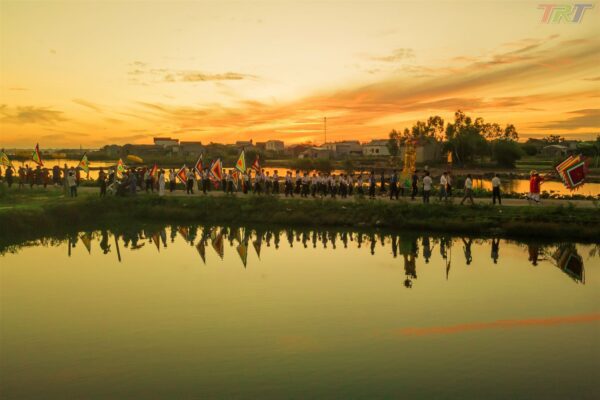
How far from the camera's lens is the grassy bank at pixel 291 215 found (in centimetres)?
2584

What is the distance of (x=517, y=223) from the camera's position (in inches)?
1017

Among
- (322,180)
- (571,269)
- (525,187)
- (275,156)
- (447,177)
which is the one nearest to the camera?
(571,269)

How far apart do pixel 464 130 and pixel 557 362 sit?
85540 mm

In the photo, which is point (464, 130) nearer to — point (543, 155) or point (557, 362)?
point (543, 155)

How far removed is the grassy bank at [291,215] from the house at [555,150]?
7934 cm

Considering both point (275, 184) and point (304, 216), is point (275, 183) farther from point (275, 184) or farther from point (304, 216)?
point (304, 216)

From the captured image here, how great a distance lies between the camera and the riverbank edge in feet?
84.6

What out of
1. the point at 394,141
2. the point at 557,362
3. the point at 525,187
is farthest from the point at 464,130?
the point at 557,362

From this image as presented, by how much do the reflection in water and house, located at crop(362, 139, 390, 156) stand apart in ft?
305

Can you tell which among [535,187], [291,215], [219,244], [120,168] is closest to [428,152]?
[535,187]

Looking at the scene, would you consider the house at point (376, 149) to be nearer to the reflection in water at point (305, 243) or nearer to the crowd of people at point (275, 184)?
the crowd of people at point (275, 184)

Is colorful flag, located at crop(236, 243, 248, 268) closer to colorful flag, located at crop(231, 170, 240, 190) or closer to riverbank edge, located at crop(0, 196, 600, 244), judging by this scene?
riverbank edge, located at crop(0, 196, 600, 244)

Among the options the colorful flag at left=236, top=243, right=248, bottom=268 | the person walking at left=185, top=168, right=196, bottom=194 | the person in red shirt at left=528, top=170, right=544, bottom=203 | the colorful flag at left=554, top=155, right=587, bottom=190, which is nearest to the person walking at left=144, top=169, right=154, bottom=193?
the person walking at left=185, top=168, right=196, bottom=194

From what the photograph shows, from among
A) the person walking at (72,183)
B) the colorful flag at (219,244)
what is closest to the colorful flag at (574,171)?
the colorful flag at (219,244)
